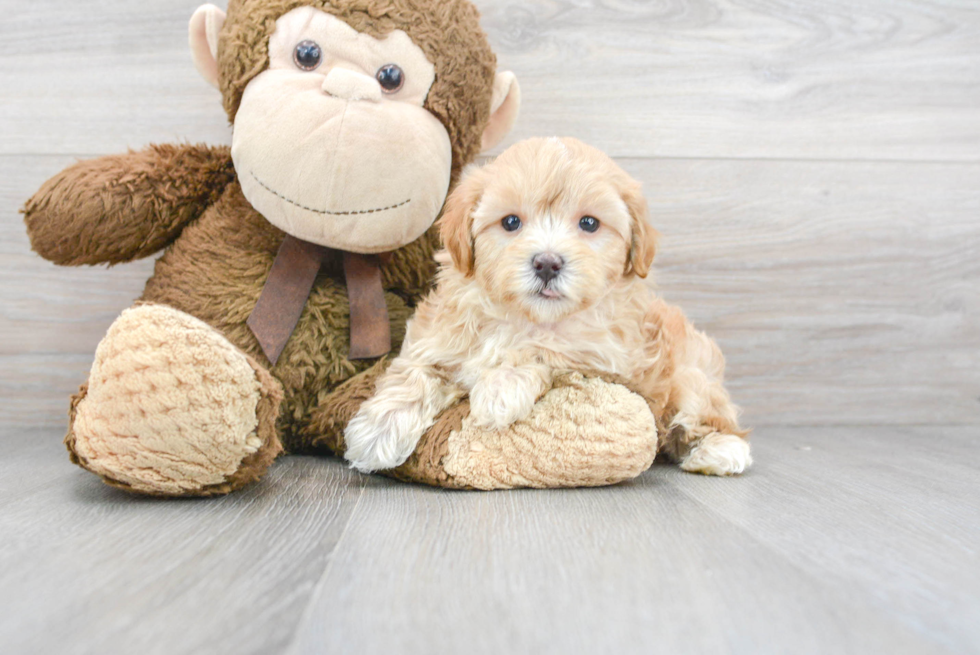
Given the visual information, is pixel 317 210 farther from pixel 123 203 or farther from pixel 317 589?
pixel 317 589

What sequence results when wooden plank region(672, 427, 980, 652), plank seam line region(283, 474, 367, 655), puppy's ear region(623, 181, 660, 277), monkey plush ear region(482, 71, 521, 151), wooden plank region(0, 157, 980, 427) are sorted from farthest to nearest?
wooden plank region(0, 157, 980, 427) → monkey plush ear region(482, 71, 521, 151) → puppy's ear region(623, 181, 660, 277) → wooden plank region(672, 427, 980, 652) → plank seam line region(283, 474, 367, 655)

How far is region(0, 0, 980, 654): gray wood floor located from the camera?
1014 millimetres

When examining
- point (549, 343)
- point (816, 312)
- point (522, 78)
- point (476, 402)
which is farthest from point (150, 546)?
point (816, 312)

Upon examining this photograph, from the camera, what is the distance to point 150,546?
0.85 meters

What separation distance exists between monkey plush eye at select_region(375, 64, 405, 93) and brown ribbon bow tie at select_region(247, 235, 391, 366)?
0.33 m

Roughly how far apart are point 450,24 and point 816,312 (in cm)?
125

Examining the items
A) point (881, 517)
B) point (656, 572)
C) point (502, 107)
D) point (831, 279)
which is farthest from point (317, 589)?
point (831, 279)

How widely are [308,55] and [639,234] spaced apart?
678 millimetres

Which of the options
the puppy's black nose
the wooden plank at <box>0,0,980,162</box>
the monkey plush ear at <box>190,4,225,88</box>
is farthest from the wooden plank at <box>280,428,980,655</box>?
the wooden plank at <box>0,0,980,162</box>

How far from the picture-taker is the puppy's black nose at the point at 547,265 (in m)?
1.08

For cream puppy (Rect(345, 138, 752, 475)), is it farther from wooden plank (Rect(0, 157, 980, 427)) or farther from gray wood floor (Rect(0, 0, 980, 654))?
wooden plank (Rect(0, 157, 980, 427))

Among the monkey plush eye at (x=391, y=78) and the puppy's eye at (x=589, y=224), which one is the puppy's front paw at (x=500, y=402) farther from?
the monkey plush eye at (x=391, y=78)

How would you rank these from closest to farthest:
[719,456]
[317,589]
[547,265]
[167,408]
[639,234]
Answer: [317,589] < [167,408] < [547,265] < [639,234] < [719,456]

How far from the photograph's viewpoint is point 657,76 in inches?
72.2
